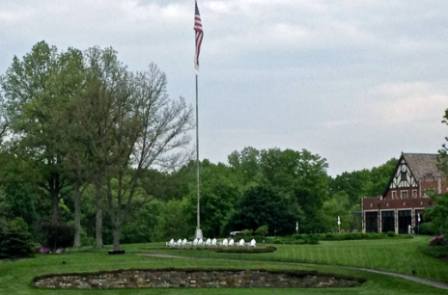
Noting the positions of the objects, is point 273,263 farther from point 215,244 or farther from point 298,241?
point 298,241

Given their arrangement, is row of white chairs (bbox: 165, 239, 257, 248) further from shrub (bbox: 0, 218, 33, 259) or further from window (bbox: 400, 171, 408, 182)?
window (bbox: 400, 171, 408, 182)

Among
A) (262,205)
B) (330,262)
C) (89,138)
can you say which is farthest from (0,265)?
(262,205)

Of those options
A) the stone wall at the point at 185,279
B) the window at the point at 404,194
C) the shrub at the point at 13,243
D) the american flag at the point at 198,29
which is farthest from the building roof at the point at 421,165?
A: the stone wall at the point at 185,279

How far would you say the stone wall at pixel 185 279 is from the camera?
135 ft

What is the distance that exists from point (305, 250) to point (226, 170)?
3127 inches

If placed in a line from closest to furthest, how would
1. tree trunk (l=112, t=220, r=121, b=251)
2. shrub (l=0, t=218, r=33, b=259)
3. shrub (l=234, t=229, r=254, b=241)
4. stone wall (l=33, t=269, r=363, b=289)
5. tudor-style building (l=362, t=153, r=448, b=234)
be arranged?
stone wall (l=33, t=269, r=363, b=289) → shrub (l=0, t=218, r=33, b=259) → tree trunk (l=112, t=220, r=121, b=251) → shrub (l=234, t=229, r=254, b=241) → tudor-style building (l=362, t=153, r=448, b=234)

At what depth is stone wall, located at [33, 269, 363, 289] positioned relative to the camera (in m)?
41.0

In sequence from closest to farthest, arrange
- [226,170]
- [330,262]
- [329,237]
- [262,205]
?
[330,262] < [329,237] < [262,205] < [226,170]

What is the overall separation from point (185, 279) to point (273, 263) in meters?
5.19

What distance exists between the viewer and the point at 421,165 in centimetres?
9375

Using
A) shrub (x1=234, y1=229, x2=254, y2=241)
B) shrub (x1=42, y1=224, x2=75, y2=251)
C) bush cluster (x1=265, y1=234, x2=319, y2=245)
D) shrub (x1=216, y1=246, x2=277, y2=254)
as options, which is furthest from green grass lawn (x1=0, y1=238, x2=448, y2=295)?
shrub (x1=234, y1=229, x2=254, y2=241)

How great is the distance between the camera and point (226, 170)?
12938cm

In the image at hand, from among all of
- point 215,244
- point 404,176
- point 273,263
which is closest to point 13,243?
point 215,244

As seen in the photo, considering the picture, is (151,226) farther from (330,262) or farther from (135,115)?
(330,262)
